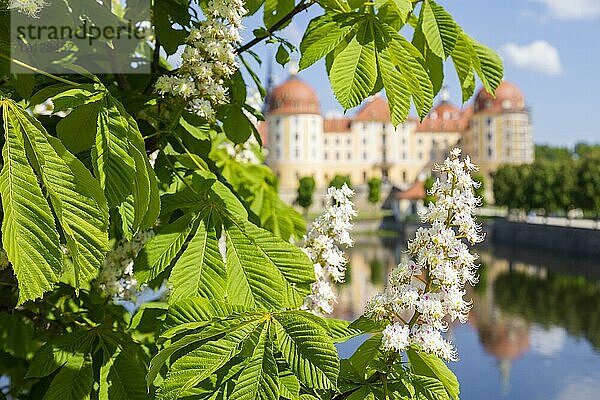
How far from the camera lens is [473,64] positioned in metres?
1.37

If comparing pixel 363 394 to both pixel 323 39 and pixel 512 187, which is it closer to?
pixel 323 39

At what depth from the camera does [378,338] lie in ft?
3.44

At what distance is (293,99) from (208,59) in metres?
50.6

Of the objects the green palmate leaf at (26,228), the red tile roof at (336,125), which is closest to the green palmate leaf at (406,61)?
the green palmate leaf at (26,228)

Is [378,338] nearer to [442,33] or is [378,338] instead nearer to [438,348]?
[438,348]

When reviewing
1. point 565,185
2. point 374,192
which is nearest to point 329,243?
point 565,185

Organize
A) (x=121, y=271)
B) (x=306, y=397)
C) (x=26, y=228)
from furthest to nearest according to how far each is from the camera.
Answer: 1. (x=121, y=271)
2. (x=306, y=397)
3. (x=26, y=228)

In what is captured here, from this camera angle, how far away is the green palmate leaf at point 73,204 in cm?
77

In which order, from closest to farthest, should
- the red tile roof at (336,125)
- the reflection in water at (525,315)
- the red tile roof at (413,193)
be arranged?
the reflection in water at (525,315), the red tile roof at (413,193), the red tile roof at (336,125)

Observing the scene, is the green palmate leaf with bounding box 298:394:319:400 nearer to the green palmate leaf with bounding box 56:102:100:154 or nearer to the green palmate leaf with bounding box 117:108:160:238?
the green palmate leaf with bounding box 117:108:160:238

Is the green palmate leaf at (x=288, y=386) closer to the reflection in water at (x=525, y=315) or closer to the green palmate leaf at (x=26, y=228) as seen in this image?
the green palmate leaf at (x=26, y=228)

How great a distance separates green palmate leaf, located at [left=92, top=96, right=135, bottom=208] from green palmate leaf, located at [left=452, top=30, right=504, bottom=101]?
2.19 feet

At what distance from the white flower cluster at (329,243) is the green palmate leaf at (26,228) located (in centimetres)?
60

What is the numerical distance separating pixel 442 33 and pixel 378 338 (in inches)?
Answer: 21.3
